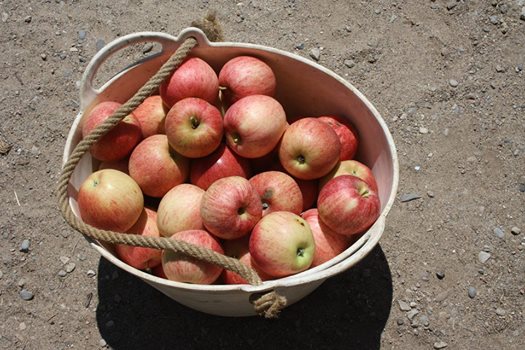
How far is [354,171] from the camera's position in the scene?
2.23 meters

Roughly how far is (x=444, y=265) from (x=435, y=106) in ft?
3.26

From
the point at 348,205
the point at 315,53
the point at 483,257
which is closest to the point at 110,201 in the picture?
the point at 348,205

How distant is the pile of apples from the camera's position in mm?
1976

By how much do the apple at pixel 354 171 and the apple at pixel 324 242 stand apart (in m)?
0.21

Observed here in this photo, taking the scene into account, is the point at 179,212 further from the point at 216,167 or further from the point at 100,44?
the point at 100,44

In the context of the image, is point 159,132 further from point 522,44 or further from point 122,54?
point 522,44

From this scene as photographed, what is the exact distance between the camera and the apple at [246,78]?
87.5 inches

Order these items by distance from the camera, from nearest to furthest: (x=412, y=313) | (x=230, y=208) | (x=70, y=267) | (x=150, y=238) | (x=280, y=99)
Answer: (x=150, y=238) → (x=230, y=208) → (x=280, y=99) → (x=412, y=313) → (x=70, y=267)

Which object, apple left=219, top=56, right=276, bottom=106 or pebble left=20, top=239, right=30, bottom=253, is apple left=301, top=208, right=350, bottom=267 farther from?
pebble left=20, top=239, right=30, bottom=253

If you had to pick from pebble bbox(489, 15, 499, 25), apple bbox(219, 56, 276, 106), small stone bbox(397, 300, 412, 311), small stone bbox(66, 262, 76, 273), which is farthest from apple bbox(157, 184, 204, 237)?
pebble bbox(489, 15, 499, 25)

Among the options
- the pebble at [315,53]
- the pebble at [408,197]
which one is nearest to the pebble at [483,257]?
the pebble at [408,197]

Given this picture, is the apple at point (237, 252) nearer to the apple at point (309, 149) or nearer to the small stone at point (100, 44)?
the apple at point (309, 149)

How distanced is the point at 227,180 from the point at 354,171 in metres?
0.56

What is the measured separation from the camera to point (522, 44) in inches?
132
